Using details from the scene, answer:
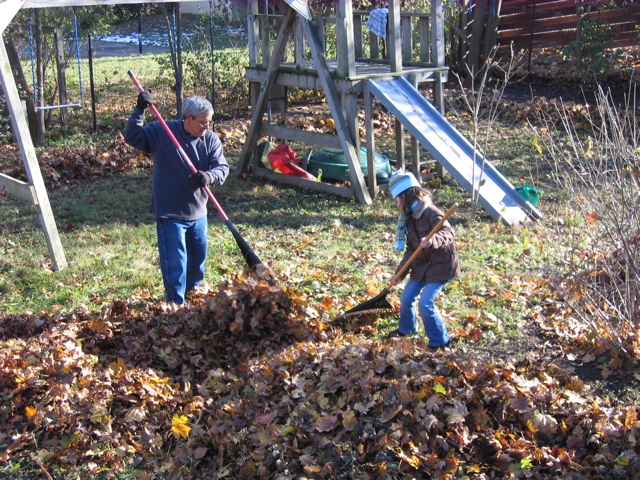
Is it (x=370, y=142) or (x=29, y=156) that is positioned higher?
(x=29, y=156)

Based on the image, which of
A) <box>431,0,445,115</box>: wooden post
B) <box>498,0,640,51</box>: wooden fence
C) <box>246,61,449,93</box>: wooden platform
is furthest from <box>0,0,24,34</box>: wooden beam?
<box>498,0,640,51</box>: wooden fence

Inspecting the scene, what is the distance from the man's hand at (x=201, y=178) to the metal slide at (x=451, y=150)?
154 inches

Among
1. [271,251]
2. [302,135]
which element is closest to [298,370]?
[271,251]

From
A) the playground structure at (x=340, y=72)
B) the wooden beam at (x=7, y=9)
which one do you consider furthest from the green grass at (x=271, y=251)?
the wooden beam at (x=7, y=9)

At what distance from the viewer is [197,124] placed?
5602 mm

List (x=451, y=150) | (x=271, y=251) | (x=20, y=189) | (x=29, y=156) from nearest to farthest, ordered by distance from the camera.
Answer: (x=29, y=156)
(x=20, y=189)
(x=271, y=251)
(x=451, y=150)

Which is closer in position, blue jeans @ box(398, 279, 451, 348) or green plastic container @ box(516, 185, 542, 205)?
blue jeans @ box(398, 279, 451, 348)

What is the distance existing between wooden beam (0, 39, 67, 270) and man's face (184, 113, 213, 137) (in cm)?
212

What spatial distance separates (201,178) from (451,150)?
15.4 ft

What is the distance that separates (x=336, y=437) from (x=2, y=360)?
2.33m

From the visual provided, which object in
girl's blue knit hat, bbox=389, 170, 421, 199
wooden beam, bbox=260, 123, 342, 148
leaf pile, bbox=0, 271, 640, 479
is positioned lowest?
leaf pile, bbox=0, 271, 640, 479

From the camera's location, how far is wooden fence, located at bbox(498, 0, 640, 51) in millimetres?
16734

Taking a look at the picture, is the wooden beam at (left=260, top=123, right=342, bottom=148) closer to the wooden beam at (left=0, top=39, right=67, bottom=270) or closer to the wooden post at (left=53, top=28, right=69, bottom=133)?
the wooden beam at (left=0, top=39, right=67, bottom=270)

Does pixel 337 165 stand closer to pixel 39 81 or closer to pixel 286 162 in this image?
pixel 286 162
